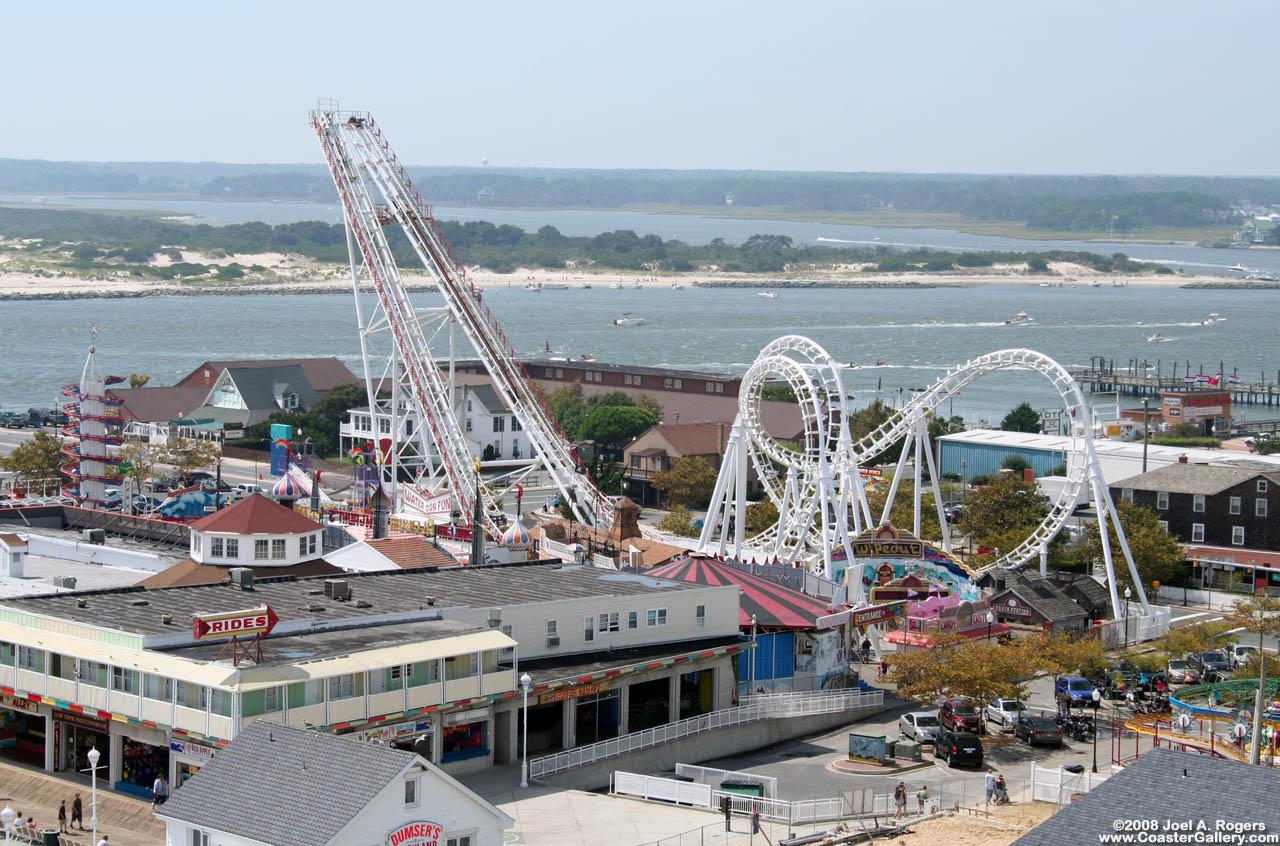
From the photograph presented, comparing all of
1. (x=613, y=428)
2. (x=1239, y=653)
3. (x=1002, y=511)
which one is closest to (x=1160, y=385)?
(x=613, y=428)

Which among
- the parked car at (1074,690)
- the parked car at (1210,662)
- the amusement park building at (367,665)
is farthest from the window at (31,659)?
the parked car at (1210,662)

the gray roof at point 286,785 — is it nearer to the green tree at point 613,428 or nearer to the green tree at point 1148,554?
the green tree at point 1148,554

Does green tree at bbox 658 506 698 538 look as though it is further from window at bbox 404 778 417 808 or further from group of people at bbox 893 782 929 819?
window at bbox 404 778 417 808

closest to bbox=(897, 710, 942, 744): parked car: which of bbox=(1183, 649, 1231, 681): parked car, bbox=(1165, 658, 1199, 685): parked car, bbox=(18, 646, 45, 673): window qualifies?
bbox=(1165, 658, 1199, 685): parked car

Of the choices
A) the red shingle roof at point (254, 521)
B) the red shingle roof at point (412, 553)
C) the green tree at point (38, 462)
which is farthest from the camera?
the green tree at point (38, 462)

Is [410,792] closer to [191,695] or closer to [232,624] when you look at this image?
[191,695]
